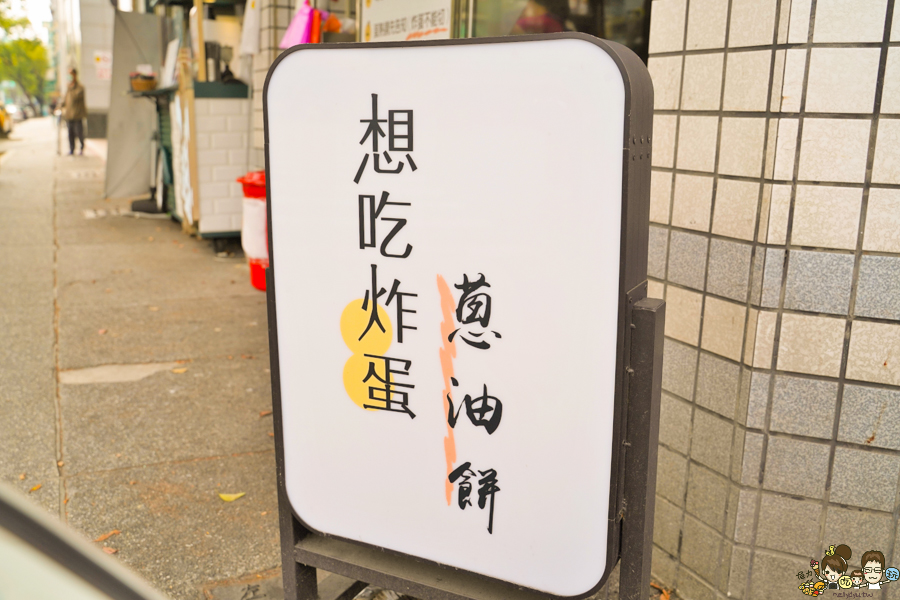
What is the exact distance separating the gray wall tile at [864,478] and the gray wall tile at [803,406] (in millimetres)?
94

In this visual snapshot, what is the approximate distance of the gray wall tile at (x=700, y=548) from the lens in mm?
2527

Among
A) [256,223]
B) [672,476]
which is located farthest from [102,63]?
[672,476]

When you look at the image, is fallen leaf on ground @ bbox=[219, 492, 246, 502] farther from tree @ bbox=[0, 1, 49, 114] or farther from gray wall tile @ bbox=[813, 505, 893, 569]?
tree @ bbox=[0, 1, 49, 114]

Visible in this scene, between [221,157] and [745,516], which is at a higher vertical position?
[221,157]

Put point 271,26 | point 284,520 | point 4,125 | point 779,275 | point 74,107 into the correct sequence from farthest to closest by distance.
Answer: point 4,125 < point 74,107 < point 271,26 < point 779,275 < point 284,520

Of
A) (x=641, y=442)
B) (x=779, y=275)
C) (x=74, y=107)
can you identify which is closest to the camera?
(x=641, y=442)

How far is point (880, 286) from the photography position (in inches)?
86.0

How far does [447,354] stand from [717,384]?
108 centimetres

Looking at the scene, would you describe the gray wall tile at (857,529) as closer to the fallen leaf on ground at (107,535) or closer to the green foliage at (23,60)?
the fallen leaf on ground at (107,535)

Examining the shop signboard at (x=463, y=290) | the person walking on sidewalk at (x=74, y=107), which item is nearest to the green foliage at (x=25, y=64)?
the person walking on sidewalk at (x=74, y=107)

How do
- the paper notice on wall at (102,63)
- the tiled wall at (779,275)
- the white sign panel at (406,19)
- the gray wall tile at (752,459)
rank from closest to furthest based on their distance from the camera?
the tiled wall at (779,275)
the gray wall tile at (752,459)
the white sign panel at (406,19)
the paper notice on wall at (102,63)

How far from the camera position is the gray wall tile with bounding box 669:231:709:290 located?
2.50 meters

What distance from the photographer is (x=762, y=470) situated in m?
2.38

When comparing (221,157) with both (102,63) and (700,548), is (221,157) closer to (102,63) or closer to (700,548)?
(700,548)
